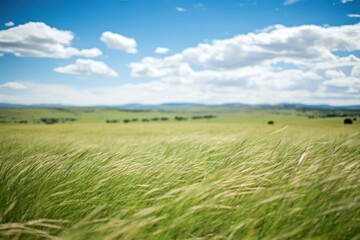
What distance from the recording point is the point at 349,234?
196 centimetres

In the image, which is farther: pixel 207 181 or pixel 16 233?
pixel 207 181

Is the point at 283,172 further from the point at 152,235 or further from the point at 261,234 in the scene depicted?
the point at 152,235

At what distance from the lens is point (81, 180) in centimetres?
313

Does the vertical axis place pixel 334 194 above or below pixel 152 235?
above

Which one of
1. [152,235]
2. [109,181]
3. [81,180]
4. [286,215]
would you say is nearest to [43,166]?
[81,180]

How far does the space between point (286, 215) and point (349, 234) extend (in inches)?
16.4

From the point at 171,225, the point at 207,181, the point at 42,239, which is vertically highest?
the point at 207,181

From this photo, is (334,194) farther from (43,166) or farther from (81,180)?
(43,166)

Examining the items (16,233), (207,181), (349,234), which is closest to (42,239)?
(16,233)

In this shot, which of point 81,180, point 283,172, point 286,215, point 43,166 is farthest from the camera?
point 43,166

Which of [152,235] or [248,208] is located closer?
[152,235]

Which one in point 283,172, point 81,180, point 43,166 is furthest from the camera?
point 43,166

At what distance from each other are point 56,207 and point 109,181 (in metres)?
0.64

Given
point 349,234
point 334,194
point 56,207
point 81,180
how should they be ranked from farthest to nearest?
point 81,180
point 56,207
point 334,194
point 349,234
